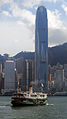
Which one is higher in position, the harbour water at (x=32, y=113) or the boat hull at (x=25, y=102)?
the boat hull at (x=25, y=102)

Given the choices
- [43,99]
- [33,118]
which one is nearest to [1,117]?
[33,118]

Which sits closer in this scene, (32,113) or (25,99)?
(32,113)

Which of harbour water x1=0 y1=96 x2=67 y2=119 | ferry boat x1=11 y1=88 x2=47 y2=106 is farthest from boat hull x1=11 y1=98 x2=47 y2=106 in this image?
harbour water x1=0 y1=96 x2=67 y2=119

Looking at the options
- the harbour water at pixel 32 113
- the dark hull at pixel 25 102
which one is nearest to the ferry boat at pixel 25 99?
Result: the dark hull at pixel 25 102

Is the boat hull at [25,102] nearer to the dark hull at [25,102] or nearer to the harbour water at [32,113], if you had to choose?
the dark hull at [25,102]

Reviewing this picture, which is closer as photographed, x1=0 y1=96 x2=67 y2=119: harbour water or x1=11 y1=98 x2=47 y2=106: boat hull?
x1=0 y1=96 x2=67 y2=119: harbour water

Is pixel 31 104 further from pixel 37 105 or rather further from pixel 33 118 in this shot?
pixel 33 118

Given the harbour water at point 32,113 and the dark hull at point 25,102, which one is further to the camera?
the dark hull at point 25,102

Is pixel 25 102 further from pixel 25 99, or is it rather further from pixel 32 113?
pixel 32 113

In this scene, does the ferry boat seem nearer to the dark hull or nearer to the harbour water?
the dark hull

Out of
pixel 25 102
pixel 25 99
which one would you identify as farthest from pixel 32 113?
pixel 25 102

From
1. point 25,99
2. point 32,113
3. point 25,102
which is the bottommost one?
point 32,113
